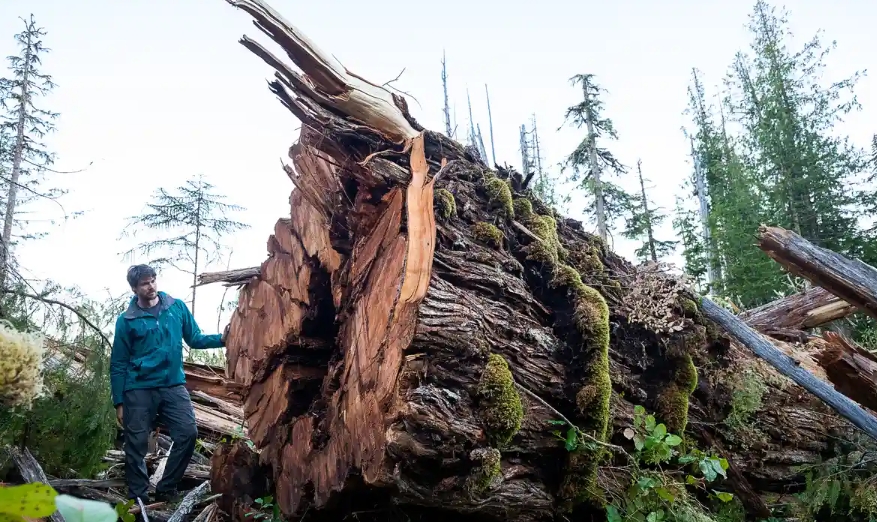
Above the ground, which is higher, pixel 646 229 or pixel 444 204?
pixel 646 229

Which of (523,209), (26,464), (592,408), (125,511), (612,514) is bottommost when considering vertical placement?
(612,514)

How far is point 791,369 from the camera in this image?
3658 mm

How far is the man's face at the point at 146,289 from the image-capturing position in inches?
167

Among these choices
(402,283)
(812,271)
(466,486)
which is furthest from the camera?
(812,271)

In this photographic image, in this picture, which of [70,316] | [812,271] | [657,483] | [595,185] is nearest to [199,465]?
[70,316]

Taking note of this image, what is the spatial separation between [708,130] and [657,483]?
26.0m

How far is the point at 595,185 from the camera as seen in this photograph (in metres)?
19.4

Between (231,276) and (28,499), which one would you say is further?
(231,276)

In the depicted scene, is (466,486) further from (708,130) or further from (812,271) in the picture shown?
(708,130)

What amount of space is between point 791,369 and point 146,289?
14.8ft

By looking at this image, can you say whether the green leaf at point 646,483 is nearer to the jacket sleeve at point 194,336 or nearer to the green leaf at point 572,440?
the green leaf at point 572,440

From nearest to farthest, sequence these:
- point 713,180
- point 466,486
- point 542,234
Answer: point 466,486 < point 542,234 < point 713,180

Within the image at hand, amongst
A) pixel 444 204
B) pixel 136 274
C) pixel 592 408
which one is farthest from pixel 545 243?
pixel 136 274

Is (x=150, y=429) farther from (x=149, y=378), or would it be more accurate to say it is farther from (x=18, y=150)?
(x=18, y=150)
